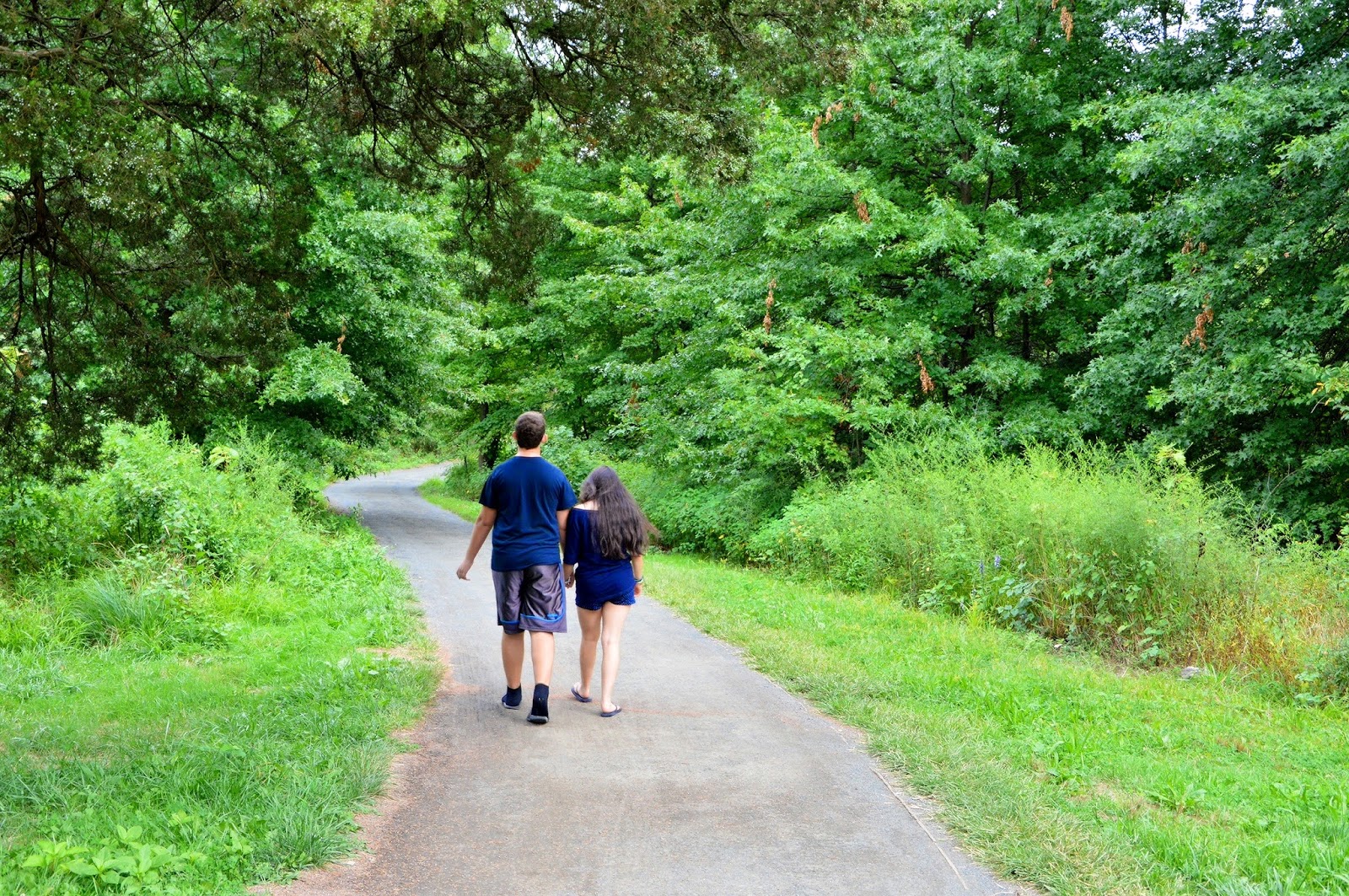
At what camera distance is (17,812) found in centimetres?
470

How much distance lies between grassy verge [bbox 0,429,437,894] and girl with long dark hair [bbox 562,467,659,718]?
1413mm

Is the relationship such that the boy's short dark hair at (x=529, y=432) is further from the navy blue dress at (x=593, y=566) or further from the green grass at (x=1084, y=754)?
the green grass at (x=1084, y=754)

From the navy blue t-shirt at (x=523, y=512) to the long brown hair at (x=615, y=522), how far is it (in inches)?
11.3

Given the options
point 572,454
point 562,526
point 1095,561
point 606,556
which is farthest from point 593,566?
point 572,454

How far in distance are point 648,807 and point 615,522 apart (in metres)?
2.26

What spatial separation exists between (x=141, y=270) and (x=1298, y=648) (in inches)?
393

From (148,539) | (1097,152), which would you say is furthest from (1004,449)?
(148,539)

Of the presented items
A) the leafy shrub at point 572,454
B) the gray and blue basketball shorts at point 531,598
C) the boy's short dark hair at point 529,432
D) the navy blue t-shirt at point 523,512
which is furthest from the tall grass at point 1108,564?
the leafy shrub at point 572,454

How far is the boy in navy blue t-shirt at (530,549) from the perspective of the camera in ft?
21.6

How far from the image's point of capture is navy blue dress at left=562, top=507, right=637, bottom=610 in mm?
6902

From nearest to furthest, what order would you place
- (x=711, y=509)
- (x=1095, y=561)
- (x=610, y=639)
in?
(x=610, y=639)
(x=1095, y=561)
(x=711, y=509)

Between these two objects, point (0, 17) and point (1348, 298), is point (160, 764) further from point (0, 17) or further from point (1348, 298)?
point (1348, 298)

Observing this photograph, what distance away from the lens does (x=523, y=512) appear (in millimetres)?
6629

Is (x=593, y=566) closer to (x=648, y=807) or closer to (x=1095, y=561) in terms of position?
(x=648, y=807)
